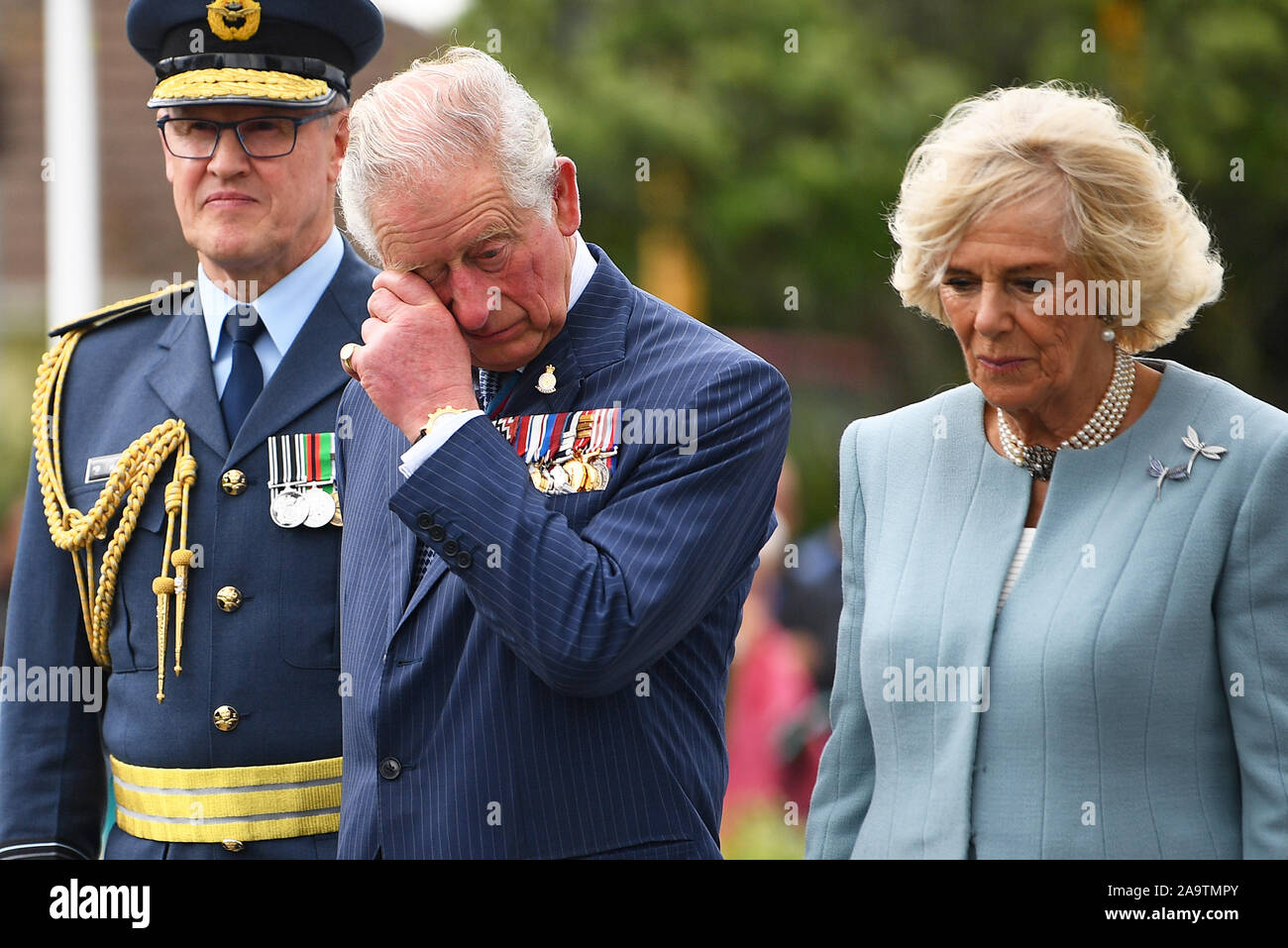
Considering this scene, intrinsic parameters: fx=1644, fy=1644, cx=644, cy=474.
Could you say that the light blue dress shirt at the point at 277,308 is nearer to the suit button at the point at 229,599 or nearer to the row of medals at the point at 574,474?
the suit button at the point at 229,599

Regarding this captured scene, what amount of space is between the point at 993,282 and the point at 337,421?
1188mm

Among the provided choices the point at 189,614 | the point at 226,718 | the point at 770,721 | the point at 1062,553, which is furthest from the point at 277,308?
the point at 770,721

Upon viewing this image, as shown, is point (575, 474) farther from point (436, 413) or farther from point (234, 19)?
point (234, 19)

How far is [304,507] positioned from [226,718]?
40 centimetres

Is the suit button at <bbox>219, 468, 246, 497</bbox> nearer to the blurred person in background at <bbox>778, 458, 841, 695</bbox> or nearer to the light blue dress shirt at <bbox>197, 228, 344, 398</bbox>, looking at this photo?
the light blue dress shirt at <bbox>197, 228, 344, 398</bbox>

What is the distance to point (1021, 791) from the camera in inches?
99.7

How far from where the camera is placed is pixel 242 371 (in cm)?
310

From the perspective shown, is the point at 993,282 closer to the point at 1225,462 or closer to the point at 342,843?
the point at 1225,462

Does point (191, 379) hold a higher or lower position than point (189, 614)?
higher

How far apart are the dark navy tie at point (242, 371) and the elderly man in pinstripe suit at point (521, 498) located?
2.01 feet

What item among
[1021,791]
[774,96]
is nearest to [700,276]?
[774,96]

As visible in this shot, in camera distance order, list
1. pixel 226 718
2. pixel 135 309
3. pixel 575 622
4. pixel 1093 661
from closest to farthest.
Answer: pixel 575 622 < pixel 1093 661 < pixel 226 718 < pixel 135 309

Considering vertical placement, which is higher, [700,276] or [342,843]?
[700,276]

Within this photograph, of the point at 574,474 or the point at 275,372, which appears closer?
the point at 574,474
